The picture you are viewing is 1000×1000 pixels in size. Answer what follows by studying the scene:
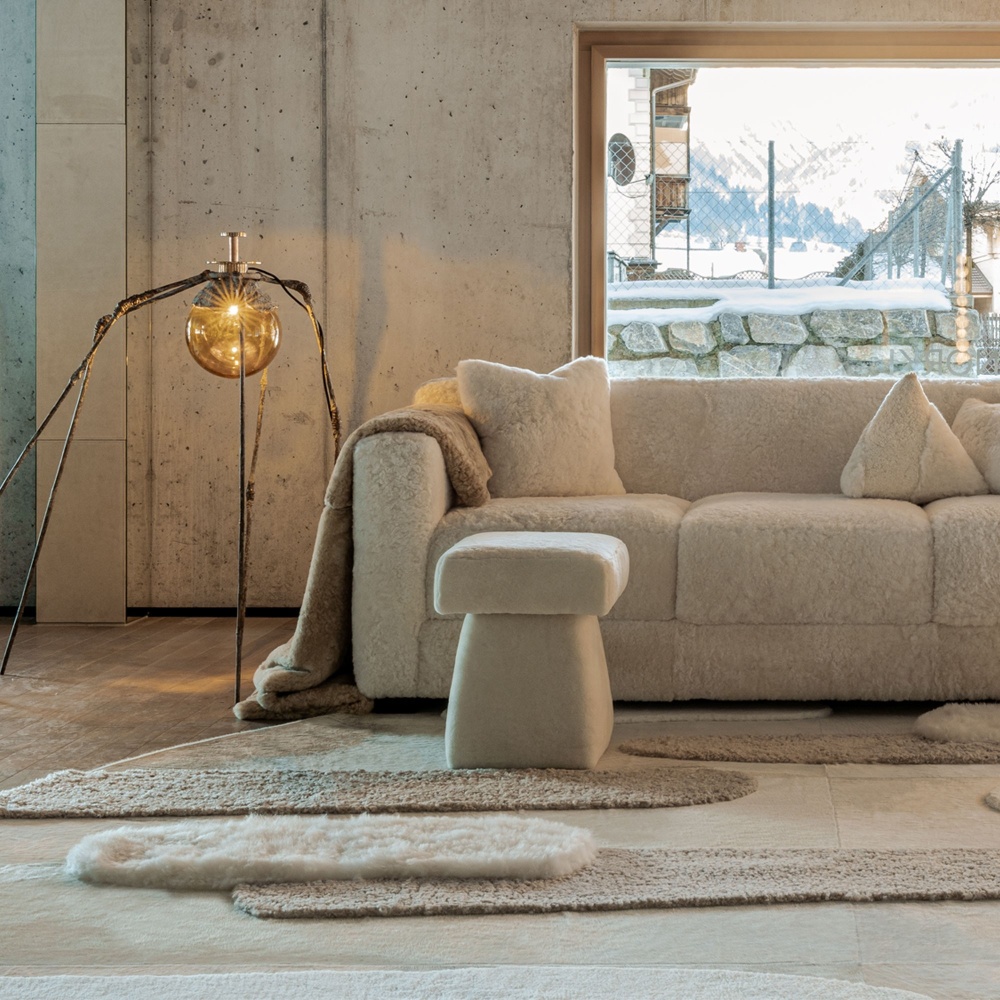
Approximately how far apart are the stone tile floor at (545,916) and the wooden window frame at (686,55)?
235 cm

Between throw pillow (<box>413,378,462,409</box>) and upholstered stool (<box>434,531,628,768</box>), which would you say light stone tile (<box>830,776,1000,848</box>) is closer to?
upholstered stool (<box>434,531,628,768</box>)

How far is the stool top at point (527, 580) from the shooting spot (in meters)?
2.24

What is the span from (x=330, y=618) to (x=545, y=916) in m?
1.46

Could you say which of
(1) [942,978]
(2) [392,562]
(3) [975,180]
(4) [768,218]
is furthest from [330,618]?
(3) [975,180]

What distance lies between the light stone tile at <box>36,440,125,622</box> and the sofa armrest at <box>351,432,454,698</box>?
196 centimetres

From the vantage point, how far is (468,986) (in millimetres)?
1353

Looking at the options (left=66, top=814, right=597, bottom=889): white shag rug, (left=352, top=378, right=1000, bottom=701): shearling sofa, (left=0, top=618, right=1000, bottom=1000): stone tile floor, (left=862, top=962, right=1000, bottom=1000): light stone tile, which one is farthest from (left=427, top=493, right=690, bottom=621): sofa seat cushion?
(left=862, top=962, right=1000, bottom=1000): light stone tile

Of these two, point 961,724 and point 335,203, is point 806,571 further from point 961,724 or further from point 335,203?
point 335,203

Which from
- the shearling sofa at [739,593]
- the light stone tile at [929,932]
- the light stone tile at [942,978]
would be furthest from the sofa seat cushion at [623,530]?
the light stone tile at [942,978]

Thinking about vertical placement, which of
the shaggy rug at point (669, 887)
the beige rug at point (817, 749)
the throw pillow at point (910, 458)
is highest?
the throw pillow at point (910, 458)

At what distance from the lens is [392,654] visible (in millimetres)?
2885

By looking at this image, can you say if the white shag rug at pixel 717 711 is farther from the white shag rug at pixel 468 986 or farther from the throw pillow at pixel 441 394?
the white shag rug at pixel 468 986

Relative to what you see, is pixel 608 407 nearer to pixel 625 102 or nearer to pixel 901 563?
pixel 901 563

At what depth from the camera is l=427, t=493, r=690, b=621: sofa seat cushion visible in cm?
285
